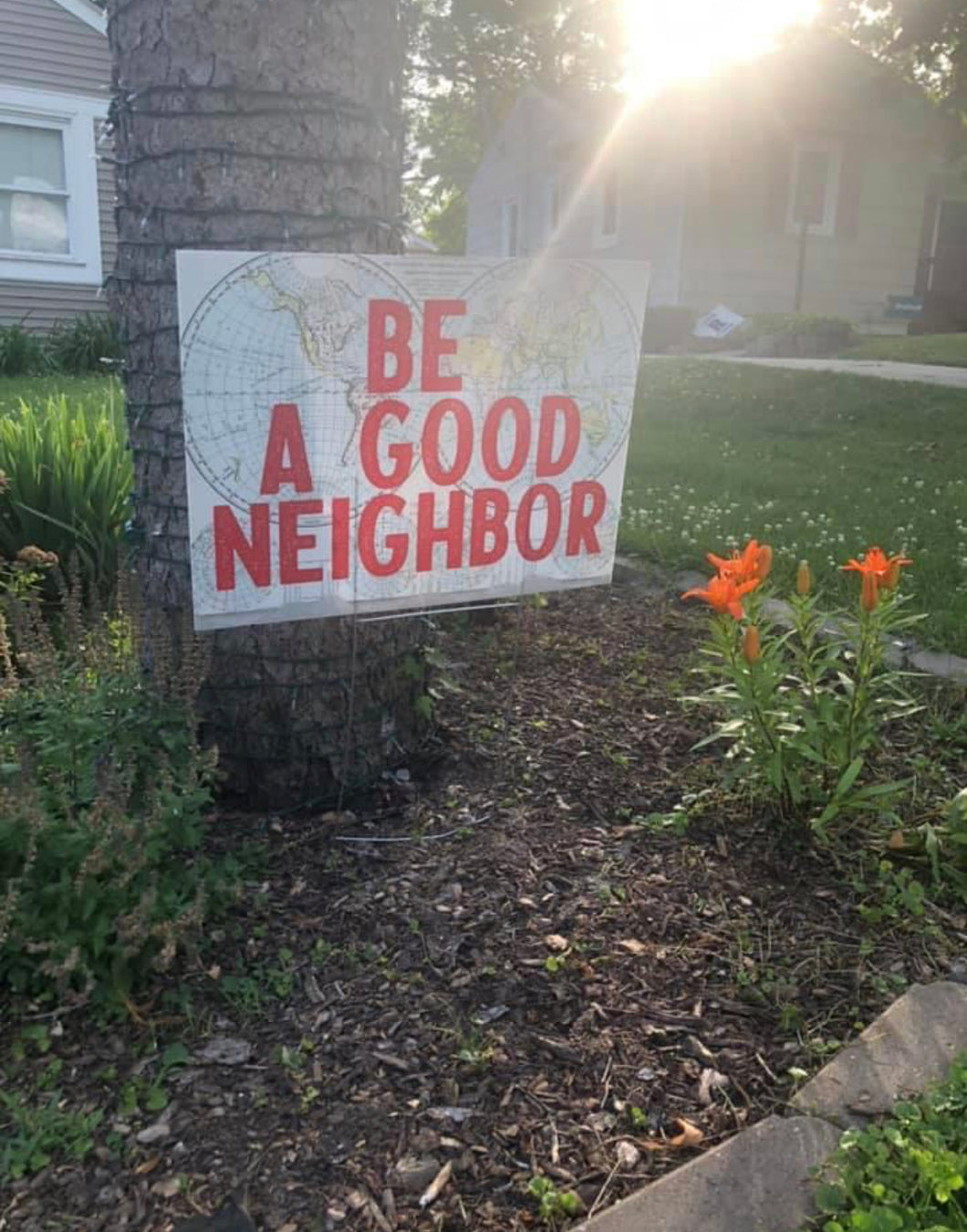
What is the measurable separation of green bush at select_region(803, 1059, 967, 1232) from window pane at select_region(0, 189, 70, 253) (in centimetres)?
1348

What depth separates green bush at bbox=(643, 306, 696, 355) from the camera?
17.7m

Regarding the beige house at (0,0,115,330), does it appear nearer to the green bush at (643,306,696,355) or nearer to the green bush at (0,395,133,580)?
the green bush at (643,306,696,355)

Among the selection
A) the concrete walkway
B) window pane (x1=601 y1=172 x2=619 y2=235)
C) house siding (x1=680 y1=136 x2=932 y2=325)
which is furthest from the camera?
window pane (x1=601 y1=172 x2=619 y2=235)

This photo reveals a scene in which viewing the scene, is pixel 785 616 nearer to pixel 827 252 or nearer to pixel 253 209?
pixel 253 209

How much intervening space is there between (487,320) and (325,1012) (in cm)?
151

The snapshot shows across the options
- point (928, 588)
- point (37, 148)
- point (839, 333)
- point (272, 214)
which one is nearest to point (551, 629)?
point (928, 588)

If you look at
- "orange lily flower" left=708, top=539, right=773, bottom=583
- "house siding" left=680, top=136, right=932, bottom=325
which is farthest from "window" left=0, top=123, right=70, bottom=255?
"orange lily flower" left=708, top=539, right=773, bottom=583

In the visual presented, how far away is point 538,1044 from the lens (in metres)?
1.91

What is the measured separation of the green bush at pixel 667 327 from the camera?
697 inches

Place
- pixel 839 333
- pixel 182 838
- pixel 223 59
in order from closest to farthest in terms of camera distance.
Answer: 1. pixel 182 838
2. pixel 223 59
3. pixel 839 333

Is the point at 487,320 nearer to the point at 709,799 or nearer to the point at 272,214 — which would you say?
the point at 272,214

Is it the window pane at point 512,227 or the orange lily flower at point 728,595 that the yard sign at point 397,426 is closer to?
the orange lily flower at point 728,595

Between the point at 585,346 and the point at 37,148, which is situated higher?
the point at 37,148

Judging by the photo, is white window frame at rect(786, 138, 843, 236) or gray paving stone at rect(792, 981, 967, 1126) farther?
white window frame at rect(786, 138, 843, 236)
